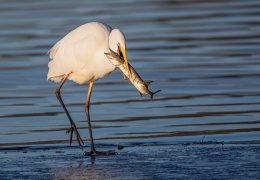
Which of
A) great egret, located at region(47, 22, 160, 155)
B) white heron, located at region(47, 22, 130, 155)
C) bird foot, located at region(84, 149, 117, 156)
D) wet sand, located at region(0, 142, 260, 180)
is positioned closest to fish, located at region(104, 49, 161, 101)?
great egret, located at region(47, 22, 160, 155)

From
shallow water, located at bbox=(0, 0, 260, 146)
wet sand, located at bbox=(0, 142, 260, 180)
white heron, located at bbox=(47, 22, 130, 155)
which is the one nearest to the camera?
wet sand, located at bbox=(0, 142, 260, 180)

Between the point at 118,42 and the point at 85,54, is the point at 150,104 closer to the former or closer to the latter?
the point at 85,54

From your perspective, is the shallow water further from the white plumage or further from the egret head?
the egret head

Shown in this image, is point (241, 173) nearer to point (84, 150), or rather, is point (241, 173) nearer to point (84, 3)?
point (84, 150)

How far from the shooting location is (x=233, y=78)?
1630 cm

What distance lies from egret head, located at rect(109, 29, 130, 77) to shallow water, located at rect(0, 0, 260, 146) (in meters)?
Answer: 1.32

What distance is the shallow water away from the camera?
12.5 meters

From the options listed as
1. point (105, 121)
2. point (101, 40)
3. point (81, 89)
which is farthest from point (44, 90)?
point (101, 40)

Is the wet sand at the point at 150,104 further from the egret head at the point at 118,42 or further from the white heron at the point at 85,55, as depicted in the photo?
the egret head at the point at 118,42

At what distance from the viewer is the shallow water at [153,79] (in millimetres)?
12484

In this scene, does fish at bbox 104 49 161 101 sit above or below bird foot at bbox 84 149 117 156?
above

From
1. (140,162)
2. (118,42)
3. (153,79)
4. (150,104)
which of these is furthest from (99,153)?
(153,79)

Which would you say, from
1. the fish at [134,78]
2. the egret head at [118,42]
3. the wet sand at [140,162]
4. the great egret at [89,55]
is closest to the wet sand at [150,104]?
the wet sand at [140,162]

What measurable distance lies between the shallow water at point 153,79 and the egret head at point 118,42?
52.1 inches
